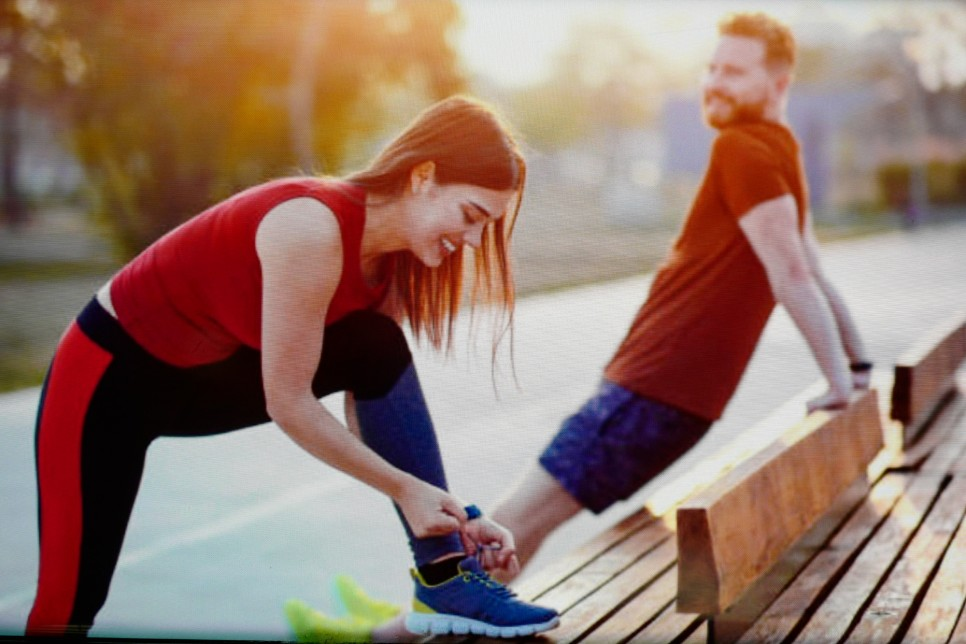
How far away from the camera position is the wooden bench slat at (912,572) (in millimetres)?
2361

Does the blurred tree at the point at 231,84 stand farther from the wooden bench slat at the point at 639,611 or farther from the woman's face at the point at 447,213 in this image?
the wooden bench slat at the point at 639,611

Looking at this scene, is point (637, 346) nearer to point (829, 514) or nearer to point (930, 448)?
point (829, 514)

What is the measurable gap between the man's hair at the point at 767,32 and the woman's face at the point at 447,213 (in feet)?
3.25

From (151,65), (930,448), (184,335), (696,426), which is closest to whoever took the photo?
(184,335)

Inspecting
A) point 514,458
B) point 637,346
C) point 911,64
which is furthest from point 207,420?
point 514,458

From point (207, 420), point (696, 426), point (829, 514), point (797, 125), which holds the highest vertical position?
point (797, 125)

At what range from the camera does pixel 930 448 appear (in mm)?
3910

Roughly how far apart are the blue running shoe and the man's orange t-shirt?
0.82m

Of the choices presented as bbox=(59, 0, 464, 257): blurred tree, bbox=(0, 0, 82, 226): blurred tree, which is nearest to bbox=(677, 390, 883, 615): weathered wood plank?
bbox=(59, 0, 464, 257): blurred tree

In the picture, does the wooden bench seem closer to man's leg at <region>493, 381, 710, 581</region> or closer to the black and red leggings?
man's leg at <region>493, 381, 710, 581</region>

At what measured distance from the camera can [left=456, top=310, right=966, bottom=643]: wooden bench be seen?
2.29m

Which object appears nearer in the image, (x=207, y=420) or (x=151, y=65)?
(x=207, y=420)

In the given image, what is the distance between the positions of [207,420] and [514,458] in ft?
10.8

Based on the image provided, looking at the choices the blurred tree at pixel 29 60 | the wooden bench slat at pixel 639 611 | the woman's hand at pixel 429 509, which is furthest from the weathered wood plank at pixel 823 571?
the blurred tree at pixel 29 60
